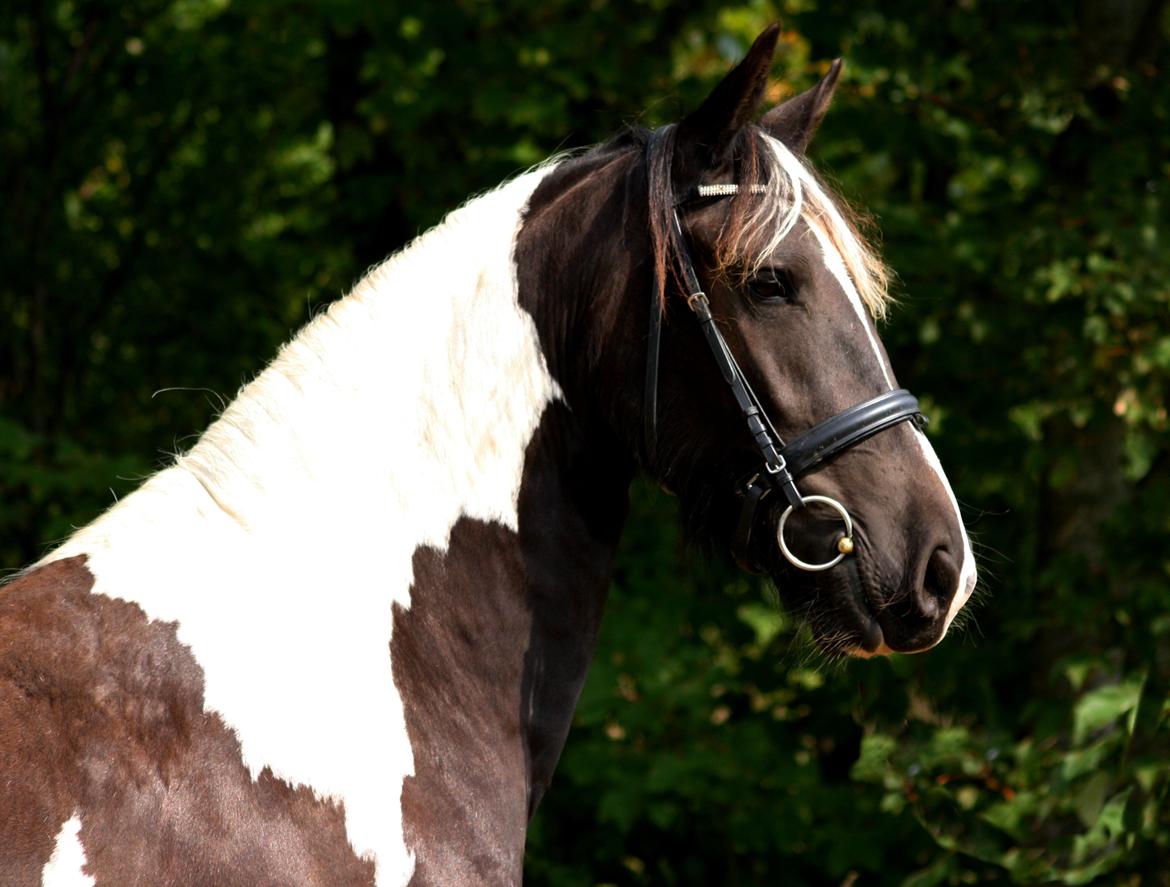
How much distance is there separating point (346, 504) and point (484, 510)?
0.26 metres

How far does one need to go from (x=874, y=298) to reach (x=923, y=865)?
3134 millimetres

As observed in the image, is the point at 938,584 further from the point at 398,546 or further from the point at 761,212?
the point at 398,546

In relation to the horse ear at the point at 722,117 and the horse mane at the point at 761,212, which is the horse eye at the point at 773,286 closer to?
the horse mane at the point at 761,212

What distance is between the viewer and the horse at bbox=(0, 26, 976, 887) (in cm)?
192

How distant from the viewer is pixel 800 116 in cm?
255

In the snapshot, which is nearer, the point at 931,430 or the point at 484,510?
the point at 484,510

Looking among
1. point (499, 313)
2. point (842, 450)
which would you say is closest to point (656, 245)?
point (499, 313)

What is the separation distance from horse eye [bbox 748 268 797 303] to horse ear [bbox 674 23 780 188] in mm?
249

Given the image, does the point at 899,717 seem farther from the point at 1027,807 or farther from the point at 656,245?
the point at 656,245

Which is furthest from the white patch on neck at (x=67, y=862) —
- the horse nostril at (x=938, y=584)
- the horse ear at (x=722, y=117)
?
the horse ear at (x=722, y=117)

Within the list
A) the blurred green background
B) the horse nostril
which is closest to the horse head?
the horse nostril

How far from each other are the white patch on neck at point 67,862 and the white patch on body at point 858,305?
146cm

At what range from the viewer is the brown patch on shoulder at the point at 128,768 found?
1744 millimetres

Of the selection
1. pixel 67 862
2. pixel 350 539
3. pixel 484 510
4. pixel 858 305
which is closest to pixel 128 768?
pixel 67 862
